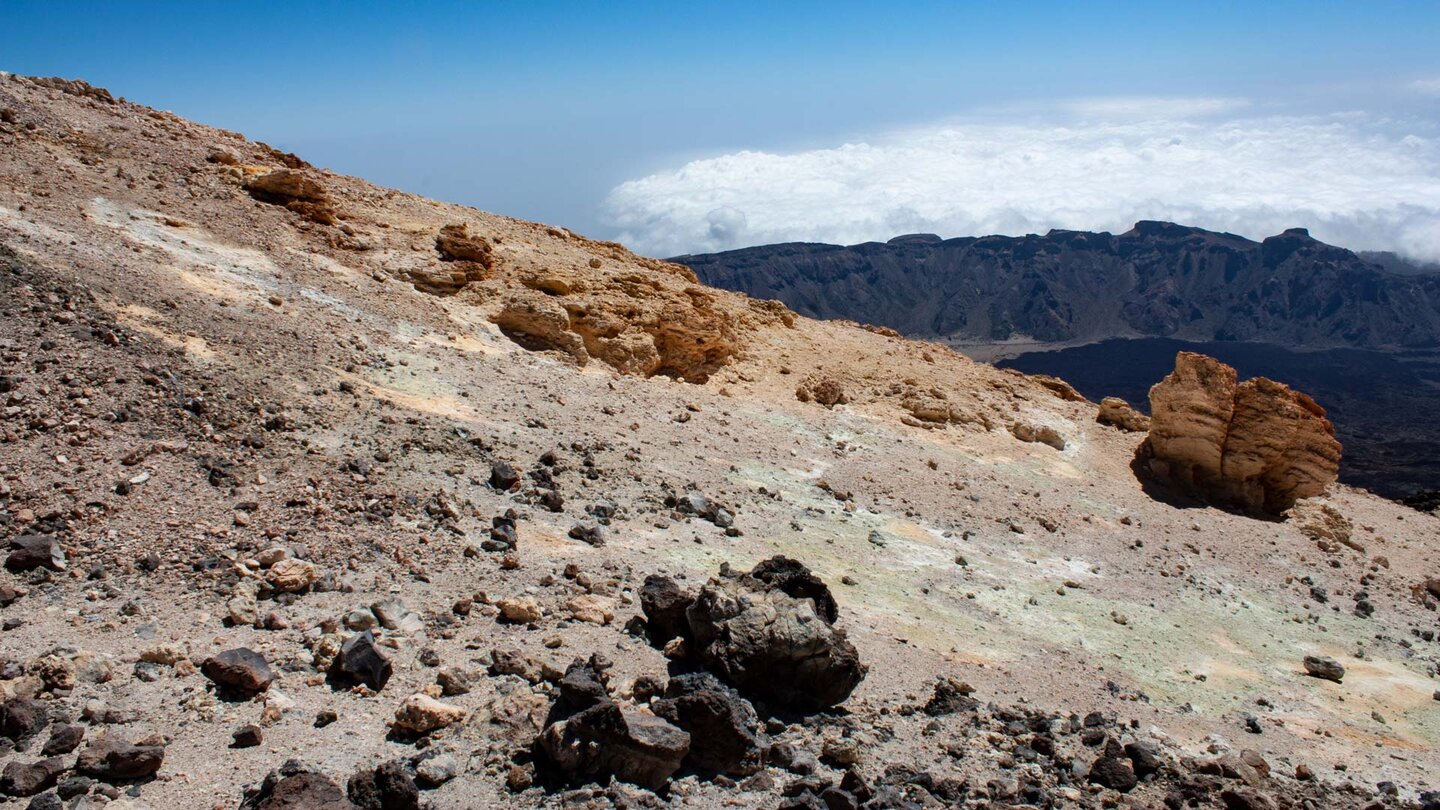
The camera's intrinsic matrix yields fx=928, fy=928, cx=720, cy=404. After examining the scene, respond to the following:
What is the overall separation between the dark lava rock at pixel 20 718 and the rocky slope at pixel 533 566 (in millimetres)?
13

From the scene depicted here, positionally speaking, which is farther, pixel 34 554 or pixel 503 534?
pixel 503 534

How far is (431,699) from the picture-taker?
6.34 meters

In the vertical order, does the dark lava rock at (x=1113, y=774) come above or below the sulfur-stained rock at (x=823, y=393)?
below

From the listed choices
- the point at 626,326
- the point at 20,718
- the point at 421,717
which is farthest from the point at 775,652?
the point at 626,326

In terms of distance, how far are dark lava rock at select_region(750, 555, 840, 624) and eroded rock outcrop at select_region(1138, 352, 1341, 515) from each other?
14712mm

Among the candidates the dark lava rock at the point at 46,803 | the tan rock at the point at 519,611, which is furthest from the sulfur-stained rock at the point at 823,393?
the dark lava rock at the point at 46,803

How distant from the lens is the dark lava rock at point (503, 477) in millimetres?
10609

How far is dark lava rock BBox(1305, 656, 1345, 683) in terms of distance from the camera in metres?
11.3

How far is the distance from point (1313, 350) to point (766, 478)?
524 ft

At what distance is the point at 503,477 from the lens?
34.9 feet

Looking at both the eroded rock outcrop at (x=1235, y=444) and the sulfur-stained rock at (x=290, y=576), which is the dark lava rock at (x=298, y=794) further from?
the eroded rock outcrop at (x=1235, y=444)

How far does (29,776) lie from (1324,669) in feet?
42.0

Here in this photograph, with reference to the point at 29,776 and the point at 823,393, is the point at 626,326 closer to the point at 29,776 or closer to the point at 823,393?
the point at 823,393

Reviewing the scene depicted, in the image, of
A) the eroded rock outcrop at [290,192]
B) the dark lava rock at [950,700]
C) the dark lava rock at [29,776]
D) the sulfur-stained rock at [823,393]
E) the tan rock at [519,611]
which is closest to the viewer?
the dark lava rock at [29,776]
